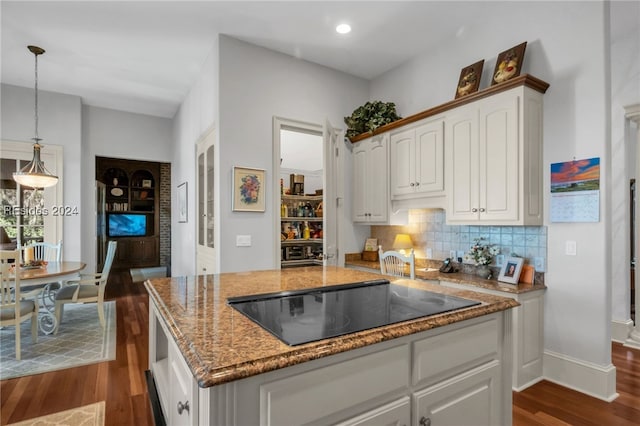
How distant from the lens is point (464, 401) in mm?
1265

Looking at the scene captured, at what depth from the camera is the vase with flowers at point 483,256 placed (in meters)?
2.95

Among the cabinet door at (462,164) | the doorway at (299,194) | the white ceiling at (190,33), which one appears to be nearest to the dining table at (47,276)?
the doorway at (299,194)

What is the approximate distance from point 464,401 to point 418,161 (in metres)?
2.54

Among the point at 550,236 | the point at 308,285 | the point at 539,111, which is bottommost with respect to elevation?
the point at 308,285

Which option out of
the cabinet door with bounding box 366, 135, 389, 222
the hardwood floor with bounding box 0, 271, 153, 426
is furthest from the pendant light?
the cabinet door with bounding box 366, 135, 389, 222

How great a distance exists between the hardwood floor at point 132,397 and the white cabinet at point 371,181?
6.96 ft

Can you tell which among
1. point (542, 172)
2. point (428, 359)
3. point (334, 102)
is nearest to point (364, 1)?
point (334, 102)

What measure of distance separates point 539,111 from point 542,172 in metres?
0.49

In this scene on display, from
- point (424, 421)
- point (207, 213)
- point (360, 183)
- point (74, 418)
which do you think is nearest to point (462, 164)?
point (360, 183)

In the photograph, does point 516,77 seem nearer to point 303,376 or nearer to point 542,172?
point 542,172

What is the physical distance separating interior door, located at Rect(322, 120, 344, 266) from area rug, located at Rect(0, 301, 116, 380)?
227cm

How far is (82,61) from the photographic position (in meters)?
4.07

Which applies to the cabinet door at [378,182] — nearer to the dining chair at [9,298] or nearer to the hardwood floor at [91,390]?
the hardwood floor at [91,390]

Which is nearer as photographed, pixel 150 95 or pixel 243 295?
pixel 243 295
